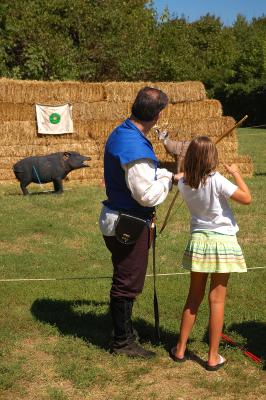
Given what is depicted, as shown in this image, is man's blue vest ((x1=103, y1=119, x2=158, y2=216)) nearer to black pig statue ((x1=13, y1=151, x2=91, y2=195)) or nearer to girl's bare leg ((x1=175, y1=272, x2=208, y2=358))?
girl's bare leg ((x1=175, y1=272, x2=208, y2=358))

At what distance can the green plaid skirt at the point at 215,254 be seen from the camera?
14.5 ft

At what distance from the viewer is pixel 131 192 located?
4488 mm

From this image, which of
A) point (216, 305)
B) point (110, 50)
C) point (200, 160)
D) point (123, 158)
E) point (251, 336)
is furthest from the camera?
point (110, 50)

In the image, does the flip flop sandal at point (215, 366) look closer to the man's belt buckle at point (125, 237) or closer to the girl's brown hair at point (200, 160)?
the man's belt buckle at point (125, 237)

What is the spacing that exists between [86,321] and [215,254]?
177cm

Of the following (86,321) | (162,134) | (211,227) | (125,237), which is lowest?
(86,321)

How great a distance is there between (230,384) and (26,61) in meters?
27.0

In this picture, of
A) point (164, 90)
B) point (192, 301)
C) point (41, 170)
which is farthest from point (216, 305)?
point (164, 90)

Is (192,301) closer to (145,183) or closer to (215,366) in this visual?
(215,366)

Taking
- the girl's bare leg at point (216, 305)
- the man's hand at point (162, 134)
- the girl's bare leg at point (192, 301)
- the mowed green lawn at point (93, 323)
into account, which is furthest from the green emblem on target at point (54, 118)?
the girl's bare leg at point (216, 305)

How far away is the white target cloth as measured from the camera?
16953 millimetres

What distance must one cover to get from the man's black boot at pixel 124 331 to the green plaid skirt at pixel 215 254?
64 centimetres

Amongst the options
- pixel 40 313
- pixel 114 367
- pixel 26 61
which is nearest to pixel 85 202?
pixel 40 313

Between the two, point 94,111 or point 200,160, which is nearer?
point 200,160
